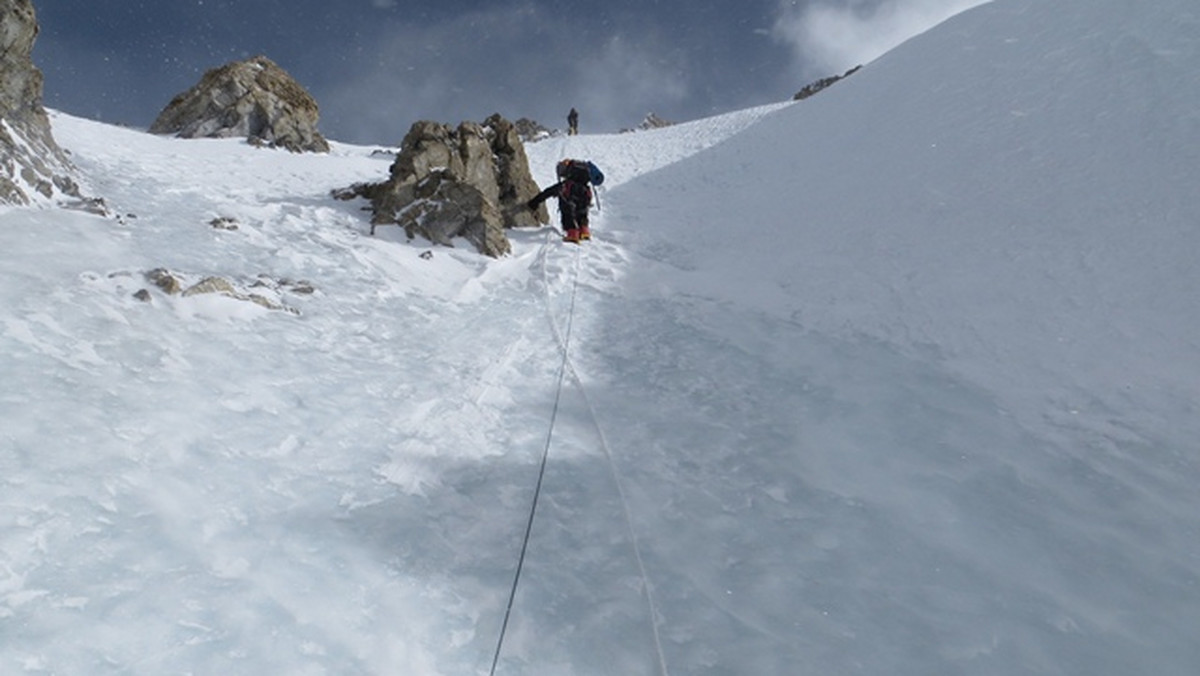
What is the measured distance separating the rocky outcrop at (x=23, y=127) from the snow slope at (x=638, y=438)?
0.58 meters

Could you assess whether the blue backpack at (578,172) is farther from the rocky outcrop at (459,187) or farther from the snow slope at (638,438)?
the snow slope at (638,438)

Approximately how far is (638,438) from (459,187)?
774cm

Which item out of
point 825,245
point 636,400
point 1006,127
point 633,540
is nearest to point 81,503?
point 633,540

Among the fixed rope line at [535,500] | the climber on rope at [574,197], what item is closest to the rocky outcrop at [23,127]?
the fixed rope line at [535,500]

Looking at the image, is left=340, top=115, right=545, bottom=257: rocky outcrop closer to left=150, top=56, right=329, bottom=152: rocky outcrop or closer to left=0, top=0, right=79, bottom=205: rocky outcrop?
left=0, top=0, right=79, bottom=205: rocky outcrop

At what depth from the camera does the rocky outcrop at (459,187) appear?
37.5 feet

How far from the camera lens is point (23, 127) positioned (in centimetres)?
852

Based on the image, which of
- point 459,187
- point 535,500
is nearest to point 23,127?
point 459,187

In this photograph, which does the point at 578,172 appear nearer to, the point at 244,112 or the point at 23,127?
the point at 23,127

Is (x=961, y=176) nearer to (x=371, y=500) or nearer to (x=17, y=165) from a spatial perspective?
(x=371, y=500)

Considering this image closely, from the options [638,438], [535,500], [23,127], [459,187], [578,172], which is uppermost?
[578,172]

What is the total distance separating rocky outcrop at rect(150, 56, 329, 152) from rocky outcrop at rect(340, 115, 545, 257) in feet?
22.3

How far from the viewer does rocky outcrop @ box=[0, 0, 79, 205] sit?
744 centimetres

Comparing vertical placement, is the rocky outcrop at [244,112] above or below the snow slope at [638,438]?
above
